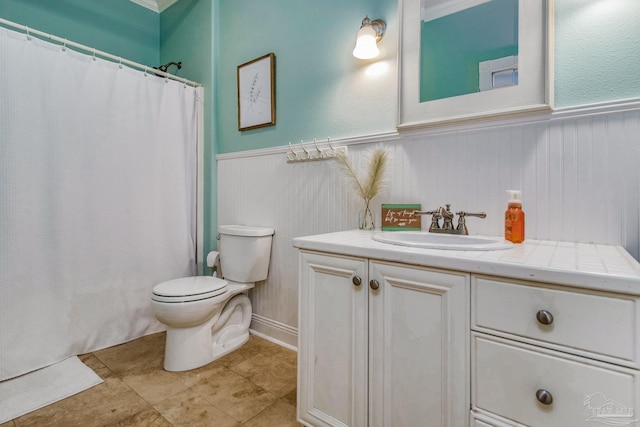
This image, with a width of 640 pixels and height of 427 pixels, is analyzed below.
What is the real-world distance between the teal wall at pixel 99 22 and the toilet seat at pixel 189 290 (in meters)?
1.96

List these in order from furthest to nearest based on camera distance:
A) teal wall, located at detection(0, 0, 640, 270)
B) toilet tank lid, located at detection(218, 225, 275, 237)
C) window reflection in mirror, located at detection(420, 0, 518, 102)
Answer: toilet tank lid, located at detection(218, 225, 275, 237), window reflection in mirror, located at detection(420, 0, 518, 102), teal wall, located at detection(0, 0, 640, 270)

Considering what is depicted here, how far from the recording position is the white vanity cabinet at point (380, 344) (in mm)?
820

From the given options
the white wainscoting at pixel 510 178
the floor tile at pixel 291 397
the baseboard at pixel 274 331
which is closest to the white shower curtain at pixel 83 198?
the baseboard at pixel 274 331

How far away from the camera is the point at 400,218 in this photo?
136 centimetres

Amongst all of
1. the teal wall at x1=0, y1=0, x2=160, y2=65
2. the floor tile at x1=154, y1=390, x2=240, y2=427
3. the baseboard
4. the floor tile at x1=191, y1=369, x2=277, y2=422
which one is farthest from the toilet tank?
the teal wall at x1=0, y1=0, x2=160, y2=65

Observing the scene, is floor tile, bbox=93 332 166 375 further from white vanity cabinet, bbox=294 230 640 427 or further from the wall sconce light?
the wall sconce light

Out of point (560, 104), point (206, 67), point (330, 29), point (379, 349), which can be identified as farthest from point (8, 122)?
point (560, 104)

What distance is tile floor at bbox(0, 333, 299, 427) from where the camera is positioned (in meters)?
1.23

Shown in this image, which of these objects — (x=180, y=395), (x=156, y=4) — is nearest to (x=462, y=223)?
(x=180, y=395)

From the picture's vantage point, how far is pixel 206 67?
229 cm

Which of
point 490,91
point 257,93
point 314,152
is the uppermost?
point 257,93

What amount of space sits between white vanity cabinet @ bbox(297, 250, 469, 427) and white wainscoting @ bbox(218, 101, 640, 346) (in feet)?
1.72

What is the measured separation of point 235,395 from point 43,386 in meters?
0.91

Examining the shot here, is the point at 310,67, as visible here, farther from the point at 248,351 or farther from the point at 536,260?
the point at 248,351
